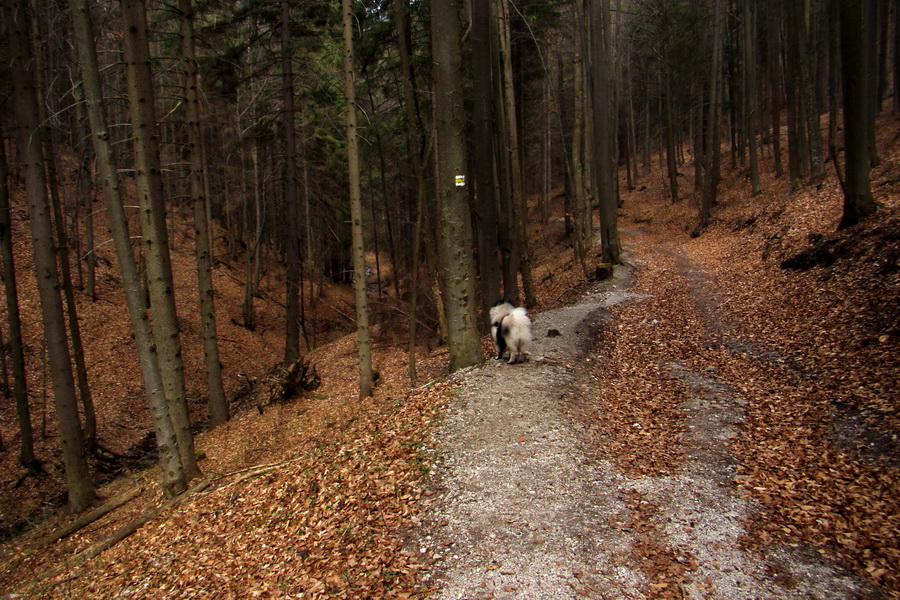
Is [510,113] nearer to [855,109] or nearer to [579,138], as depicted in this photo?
[855,109]

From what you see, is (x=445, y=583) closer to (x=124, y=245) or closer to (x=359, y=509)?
(x=359, y=509)

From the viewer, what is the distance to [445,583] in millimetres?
4262

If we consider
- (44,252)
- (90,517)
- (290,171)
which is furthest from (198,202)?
(90,517)

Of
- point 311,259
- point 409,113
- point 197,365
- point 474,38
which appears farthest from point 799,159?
point 197,365

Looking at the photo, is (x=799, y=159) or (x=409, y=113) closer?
(x=409, y=113)

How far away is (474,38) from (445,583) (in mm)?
11432

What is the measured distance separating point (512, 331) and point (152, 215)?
606 centimetres

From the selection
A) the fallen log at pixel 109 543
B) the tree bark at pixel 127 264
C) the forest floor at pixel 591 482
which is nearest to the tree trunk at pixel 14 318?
the forest floor at pixel 591 482

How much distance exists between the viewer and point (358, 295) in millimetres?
10750

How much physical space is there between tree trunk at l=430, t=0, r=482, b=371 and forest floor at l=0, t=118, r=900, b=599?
→ 1.59 metres

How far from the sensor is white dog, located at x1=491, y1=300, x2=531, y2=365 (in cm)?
881

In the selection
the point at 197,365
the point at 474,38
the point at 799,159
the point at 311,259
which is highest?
the point at 474,38

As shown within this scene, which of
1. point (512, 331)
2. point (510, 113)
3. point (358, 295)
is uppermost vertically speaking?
point (510, 113)

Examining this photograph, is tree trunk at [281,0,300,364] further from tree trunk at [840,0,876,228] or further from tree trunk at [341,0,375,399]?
tree trunk at [840,0,876,228]
